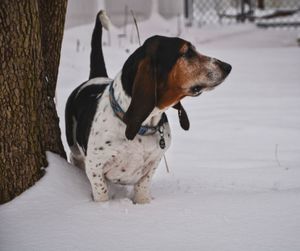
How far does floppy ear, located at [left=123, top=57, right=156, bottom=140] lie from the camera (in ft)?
8.23

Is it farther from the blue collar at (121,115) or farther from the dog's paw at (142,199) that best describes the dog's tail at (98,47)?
the dog's paw at (142,199)

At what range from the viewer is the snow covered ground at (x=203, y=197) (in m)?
2.16

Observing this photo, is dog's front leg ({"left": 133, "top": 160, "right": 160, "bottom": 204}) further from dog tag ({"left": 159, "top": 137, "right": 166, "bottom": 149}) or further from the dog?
dog tag ({"left": 159, "top": 137, "right": 166, "bottom": 149})

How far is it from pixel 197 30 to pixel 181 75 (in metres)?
10.4

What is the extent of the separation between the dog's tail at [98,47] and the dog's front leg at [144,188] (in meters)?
1.09

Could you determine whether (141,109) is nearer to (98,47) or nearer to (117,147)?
(117,147)

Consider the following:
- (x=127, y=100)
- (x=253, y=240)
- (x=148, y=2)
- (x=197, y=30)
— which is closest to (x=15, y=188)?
(x=127, y=100)

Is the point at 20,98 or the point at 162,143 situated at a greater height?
the point at 20,98

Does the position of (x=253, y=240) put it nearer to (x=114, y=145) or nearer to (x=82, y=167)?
(x=114, y=145)

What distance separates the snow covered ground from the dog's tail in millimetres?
890

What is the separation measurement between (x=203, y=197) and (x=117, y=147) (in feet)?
1.85

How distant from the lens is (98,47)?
3.65 metres

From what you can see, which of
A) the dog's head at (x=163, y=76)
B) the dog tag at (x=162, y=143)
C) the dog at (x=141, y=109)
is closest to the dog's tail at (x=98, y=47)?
the dog at (x=141, y=109)

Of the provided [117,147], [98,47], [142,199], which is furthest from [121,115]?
[98,47]
